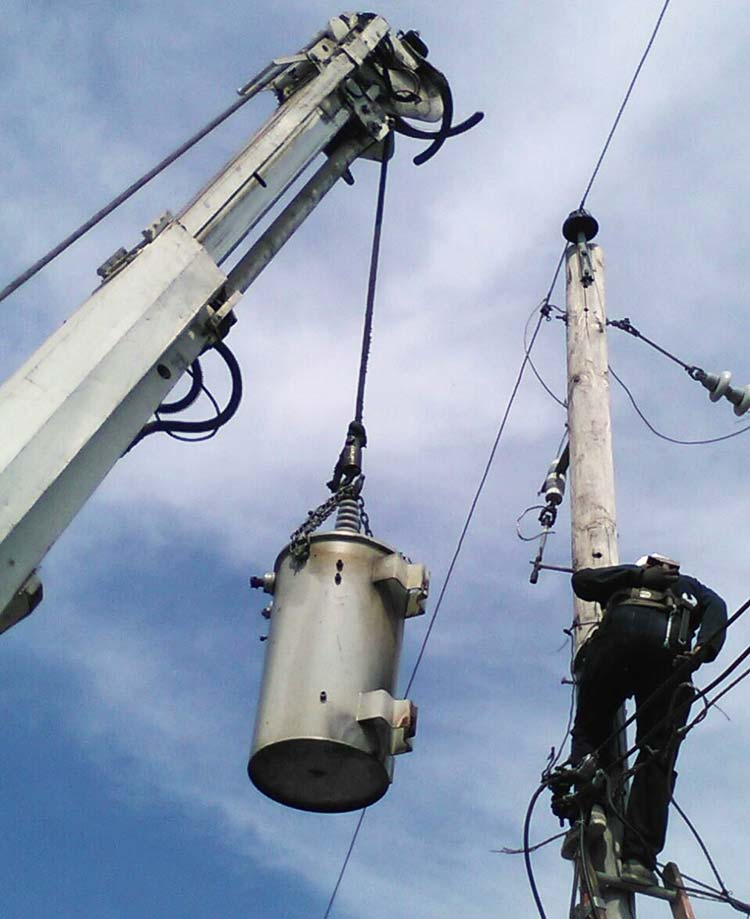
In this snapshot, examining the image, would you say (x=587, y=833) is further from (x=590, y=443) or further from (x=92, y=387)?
(x=92, y=387)

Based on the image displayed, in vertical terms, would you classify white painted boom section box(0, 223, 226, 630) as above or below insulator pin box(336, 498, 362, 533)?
below

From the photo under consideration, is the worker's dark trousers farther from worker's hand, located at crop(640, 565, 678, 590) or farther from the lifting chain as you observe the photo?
the lifting chain

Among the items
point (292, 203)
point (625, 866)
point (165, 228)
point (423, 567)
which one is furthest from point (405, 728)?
point (292, 203)

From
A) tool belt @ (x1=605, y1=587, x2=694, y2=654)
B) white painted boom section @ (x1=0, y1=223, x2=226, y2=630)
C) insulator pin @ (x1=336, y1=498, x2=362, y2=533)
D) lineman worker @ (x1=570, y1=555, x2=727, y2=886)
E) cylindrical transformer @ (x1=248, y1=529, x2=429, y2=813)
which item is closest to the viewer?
white painted boom section @ (x1=0, y1=223, x2=226, y2=630)

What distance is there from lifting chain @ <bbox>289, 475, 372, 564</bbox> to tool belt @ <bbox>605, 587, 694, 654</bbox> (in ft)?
3.77

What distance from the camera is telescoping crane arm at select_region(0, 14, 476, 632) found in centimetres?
349

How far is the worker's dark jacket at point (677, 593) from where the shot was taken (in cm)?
482

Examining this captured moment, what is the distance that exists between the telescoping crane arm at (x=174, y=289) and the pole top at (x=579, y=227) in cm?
192

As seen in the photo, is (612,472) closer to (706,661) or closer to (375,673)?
(706,661)

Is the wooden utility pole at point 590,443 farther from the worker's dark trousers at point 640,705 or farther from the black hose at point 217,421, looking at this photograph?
the black hose at point 217,421

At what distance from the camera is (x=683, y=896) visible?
4.77 meters

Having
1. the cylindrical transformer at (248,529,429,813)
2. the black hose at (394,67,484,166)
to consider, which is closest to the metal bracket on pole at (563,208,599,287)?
the black hose at (394,67,484,166)

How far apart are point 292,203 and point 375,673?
2132 millimetres

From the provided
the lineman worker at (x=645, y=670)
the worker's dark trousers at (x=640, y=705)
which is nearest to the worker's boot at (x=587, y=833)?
the lineman worker at (x=645, y=670)
